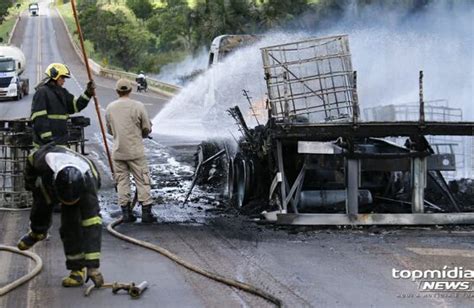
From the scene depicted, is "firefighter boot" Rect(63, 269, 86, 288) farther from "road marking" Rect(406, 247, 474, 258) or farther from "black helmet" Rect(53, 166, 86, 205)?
"road marking" Rect(406, 247, 474, 258)

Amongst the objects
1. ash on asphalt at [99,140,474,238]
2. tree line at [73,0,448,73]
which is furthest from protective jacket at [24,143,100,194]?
tree line at [73,0,448,73]

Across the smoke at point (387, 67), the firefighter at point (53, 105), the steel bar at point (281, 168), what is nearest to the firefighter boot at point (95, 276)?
the firefighter at point (53, 105)

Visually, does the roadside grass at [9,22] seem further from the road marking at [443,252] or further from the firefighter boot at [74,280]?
the firefighter boot at [74,280]

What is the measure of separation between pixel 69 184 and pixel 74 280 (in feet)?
2.64

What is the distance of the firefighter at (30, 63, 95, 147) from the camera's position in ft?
24.5

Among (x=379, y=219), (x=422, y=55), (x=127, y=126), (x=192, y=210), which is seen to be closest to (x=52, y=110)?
(x=127, y=126)

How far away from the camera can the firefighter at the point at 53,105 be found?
7461 millimetres

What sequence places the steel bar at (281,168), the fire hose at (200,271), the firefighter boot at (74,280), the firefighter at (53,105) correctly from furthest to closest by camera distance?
the steel bar at (281,168) → the firefighter at (53,105) → the firefighter boot at (74,280) → the fire hose at (200,271)

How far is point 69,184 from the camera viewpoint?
580cm

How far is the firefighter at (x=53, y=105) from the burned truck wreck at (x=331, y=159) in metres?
2.26

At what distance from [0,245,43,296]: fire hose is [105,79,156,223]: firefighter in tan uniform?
6.33ft

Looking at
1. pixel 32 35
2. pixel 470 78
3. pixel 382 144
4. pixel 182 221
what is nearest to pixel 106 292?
pixel 182 221

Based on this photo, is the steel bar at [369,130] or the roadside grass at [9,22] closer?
the steel bar at [369,130]

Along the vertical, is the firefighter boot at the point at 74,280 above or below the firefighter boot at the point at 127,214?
above
